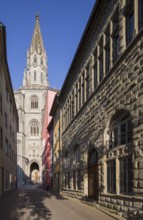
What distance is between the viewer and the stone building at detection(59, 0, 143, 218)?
10.8 metres

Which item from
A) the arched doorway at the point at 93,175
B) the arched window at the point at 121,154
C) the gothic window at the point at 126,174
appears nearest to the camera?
the gothic window at the point at 126,174

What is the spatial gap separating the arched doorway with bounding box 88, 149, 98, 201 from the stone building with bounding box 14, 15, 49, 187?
232 feet

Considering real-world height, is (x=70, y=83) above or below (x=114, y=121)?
above

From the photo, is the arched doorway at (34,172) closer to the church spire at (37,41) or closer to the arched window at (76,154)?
the church spire at (37,41)

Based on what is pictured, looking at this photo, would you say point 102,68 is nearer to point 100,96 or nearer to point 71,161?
point 100,96

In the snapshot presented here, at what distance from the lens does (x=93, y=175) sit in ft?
56.5

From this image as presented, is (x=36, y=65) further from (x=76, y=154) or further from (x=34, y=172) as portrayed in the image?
(x=76, y=154)

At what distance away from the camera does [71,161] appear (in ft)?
80.6

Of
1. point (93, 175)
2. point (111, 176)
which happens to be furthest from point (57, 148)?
point (111, 176)

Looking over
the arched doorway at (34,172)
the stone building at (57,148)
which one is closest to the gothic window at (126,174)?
the stone building at (57,148)

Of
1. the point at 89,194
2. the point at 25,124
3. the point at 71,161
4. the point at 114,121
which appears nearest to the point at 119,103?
the point at 114,121

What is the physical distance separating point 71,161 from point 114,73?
12331 mm

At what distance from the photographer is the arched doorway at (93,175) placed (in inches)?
651

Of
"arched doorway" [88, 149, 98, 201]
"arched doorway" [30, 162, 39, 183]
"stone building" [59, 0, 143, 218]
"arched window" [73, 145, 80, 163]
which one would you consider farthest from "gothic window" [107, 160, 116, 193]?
"arched doorway" [30, 162, 39, 183]
